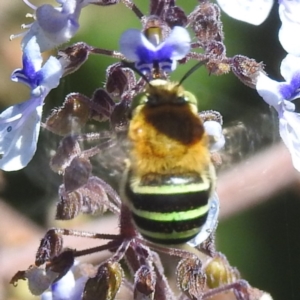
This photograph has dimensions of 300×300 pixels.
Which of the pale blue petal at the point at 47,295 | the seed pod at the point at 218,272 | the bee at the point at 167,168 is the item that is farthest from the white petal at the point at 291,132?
the pale blue petal at the point at 47,295

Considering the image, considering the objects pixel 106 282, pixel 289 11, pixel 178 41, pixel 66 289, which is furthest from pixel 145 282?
pixel 289 11

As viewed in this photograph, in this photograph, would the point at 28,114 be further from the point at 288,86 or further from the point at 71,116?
the point at 288,86

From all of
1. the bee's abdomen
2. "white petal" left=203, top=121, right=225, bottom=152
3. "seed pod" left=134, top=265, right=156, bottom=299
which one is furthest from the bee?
"seed pod" left=134, top=265, right=156, bottom=299

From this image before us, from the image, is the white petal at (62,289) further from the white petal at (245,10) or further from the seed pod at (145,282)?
the white petal at (245,10)

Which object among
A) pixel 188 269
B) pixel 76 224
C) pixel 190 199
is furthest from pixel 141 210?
pixel 76 224

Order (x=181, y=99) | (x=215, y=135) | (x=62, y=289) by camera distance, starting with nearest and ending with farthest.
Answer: (x=181, y=99) < (x=215, y=135) < (x=62, y=289)

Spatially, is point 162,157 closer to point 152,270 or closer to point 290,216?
point 152,270
